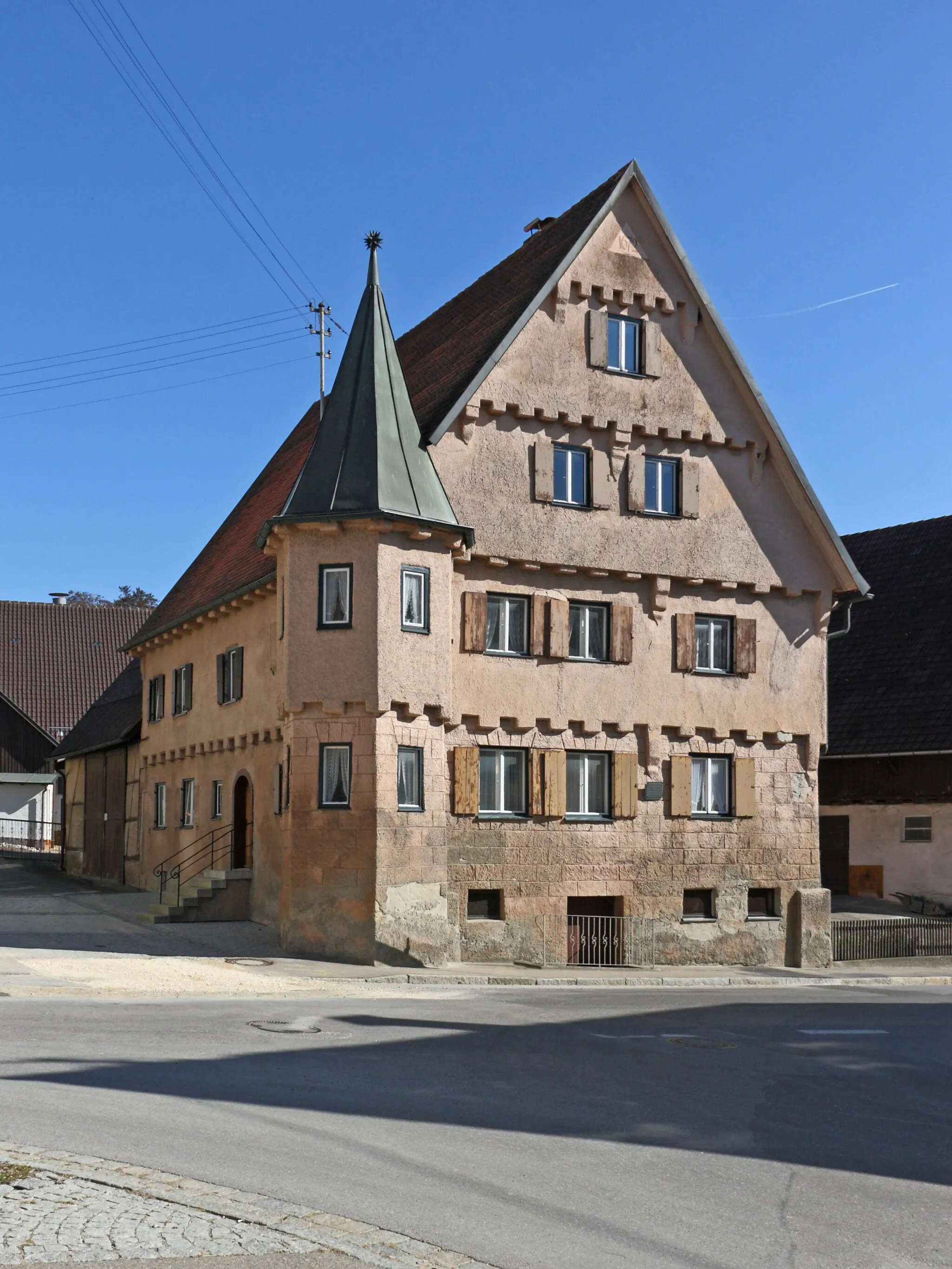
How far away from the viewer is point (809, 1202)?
26.8ft

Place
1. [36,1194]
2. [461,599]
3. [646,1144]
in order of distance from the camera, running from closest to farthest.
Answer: [36,1194] → [646,1144] → [461,599]

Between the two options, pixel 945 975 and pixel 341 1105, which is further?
pixel 945 975

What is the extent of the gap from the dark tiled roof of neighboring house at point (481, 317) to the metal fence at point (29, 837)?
30.7m

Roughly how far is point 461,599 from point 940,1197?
59.1ft

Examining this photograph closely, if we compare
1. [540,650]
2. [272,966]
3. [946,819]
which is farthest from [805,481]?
[272,966]

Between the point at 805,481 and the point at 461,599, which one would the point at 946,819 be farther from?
the point at 461,599

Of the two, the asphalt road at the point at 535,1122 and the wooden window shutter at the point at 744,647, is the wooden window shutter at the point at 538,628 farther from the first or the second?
the asphalt road at the point at 535,1122

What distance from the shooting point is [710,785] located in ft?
93.4

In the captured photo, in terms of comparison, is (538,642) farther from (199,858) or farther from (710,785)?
(199,858)

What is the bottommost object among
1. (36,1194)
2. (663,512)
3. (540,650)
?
(36,1194)

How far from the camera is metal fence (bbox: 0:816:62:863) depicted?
55906 mm

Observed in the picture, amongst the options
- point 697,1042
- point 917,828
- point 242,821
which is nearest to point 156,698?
point 242,821

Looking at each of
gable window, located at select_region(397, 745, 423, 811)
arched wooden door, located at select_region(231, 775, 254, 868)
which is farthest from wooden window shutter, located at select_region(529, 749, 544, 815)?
arched wooden door, located at select_region(231, 775, 254, 868)

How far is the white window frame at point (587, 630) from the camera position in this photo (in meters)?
27.2
